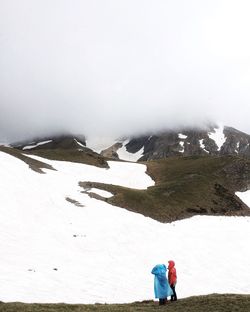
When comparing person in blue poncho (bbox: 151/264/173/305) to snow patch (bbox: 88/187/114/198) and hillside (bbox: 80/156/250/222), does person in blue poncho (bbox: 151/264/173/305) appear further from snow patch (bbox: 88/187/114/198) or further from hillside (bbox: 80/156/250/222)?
snow patch (bbox: 88/187/114/198)

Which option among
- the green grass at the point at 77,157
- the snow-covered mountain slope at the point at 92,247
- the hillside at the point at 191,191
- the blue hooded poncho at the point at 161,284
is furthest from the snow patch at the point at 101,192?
the blue hooded poncho at the point at 161,284

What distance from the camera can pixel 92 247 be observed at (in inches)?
1633

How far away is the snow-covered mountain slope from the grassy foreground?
3225mm

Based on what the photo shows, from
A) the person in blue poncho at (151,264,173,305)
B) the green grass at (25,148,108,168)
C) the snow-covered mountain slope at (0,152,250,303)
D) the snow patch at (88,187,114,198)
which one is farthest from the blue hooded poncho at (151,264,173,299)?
the green grass at (25,148,108,168)

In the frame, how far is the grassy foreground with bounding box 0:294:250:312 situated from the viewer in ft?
68.5

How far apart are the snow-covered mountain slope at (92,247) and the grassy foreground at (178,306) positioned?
10.6ft

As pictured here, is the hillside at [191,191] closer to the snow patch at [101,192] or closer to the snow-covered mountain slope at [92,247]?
the snow patch at [101,192]

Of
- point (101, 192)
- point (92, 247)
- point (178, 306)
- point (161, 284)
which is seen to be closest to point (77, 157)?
point (101, 192)

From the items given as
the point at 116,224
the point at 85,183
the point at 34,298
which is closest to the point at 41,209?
the point at 116,224

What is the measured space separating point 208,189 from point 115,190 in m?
18.9

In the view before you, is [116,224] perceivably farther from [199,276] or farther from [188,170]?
[188,170]

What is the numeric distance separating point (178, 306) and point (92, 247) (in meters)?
20.0

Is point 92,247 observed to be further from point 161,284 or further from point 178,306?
point 178,306

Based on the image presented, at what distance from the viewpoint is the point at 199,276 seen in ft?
118
